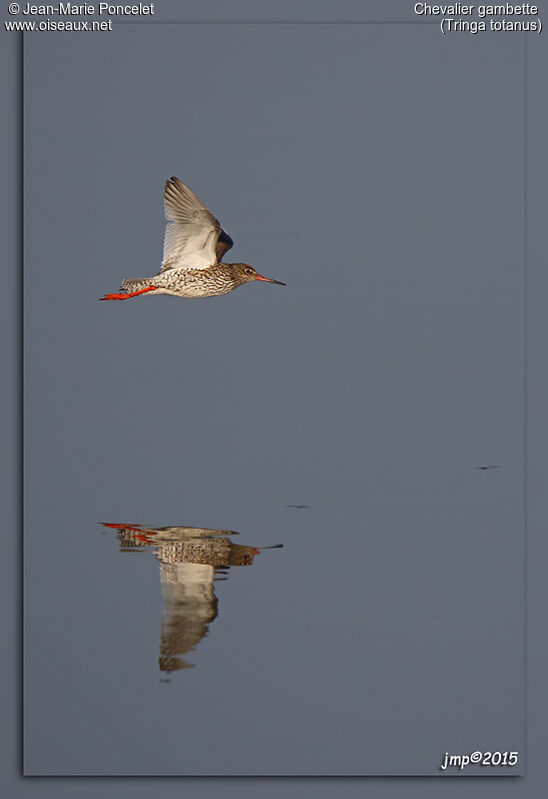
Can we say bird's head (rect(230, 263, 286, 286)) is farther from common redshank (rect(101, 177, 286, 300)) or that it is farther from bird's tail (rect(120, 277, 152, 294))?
bird's tail (rect(120, 277, 152, 294))

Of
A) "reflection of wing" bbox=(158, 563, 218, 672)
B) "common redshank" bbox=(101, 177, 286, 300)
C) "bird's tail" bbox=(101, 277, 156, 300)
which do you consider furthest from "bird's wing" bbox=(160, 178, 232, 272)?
"reflection of wing" bbox=(158, 563, 218, 672)

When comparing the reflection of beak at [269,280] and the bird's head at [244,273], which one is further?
the bird's head at [244,273]

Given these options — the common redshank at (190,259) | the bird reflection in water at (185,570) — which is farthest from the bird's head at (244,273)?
the bird reflection in water at (185,570)

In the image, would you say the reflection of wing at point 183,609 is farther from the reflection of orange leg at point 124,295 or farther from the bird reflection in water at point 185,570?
the reflection of orange leg at point 124,295

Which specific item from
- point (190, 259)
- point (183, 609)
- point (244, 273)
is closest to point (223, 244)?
point (190, 259)

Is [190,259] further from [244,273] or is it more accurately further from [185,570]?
[185,570]
